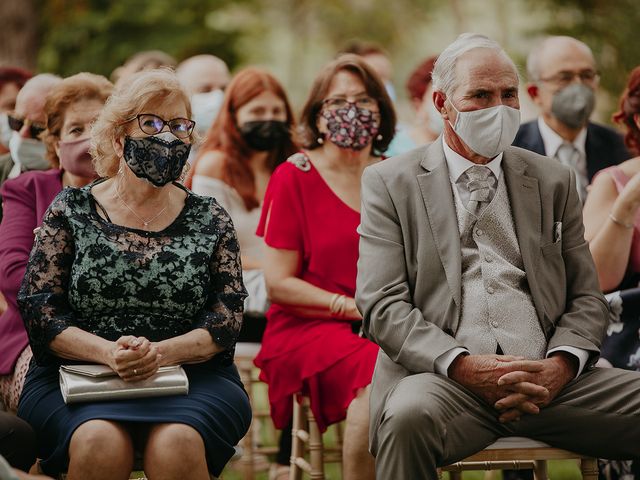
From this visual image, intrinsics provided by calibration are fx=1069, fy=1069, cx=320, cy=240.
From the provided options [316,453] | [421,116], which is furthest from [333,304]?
[421,116]

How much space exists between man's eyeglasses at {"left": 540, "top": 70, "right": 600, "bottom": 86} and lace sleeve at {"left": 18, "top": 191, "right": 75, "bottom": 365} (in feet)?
10.6

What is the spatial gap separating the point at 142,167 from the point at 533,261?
4.93 feet

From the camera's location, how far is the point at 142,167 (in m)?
4.03

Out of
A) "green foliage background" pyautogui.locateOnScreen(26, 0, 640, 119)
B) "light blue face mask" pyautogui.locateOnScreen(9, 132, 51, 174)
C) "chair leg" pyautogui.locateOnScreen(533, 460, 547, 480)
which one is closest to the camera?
"chair leg" pyautogui.locateOnScreen(533, 460, 547, 480)

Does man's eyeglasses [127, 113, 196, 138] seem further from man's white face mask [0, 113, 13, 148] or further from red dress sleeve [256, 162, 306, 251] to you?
man's white face mask [0, 113, 13, 148]

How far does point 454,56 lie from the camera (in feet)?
13.3

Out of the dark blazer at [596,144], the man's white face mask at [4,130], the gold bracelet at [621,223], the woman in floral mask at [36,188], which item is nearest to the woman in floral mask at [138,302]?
the woman in floral mask at [36,188]

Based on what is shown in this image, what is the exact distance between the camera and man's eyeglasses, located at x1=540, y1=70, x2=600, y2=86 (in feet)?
20.0

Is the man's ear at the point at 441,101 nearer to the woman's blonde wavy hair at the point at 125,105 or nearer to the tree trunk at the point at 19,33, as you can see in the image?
the woman's blonde wavy hair at the point at 125,105

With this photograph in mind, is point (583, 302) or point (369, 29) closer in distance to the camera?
point (583, 302)

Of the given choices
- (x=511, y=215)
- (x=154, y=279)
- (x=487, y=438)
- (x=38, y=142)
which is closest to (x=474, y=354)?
(x=487, y=438)

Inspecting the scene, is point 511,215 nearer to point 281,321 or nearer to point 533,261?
point 533,261

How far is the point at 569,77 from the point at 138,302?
10.6 ft

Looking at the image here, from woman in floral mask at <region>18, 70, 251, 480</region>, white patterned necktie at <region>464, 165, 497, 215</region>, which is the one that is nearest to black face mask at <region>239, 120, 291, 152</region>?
woman in floral mask at <region>18, 70, 251, 480</region>
